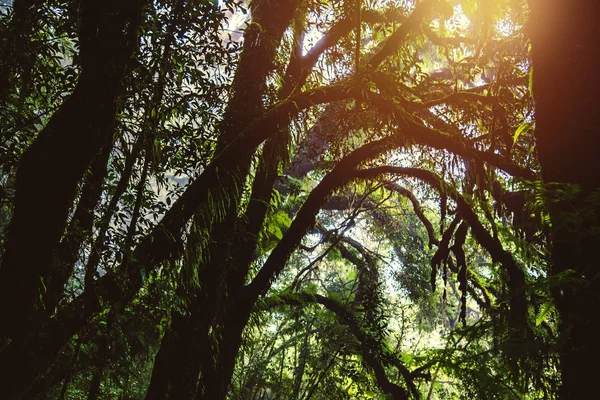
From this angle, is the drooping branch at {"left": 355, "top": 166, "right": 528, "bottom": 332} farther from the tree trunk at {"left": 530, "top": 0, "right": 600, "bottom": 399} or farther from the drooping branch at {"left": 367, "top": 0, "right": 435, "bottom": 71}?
the tree trunk at {"left": 530, "top": 0, "right": 600, "bottom": 399}

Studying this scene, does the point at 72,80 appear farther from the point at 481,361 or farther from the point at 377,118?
the point at 481,361

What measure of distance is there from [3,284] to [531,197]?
9.65 feet

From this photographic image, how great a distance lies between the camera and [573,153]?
2.39m

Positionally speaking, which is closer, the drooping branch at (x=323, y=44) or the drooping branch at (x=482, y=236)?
the drooping branch at (x=482, y=236)

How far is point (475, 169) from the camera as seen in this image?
404cm

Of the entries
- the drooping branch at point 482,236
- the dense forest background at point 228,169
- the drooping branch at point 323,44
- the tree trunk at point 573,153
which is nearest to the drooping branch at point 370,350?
the dense forest background at point 228,169

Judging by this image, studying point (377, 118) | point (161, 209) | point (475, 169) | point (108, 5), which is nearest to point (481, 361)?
point (475, 169)

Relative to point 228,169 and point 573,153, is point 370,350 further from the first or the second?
point 573,153

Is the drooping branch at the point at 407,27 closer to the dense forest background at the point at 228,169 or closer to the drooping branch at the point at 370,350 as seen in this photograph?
the dense forest background at the point at 228,169

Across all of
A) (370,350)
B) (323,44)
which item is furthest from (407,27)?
(370,350)

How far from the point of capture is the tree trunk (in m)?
2.02

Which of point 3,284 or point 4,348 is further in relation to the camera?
point 4,348

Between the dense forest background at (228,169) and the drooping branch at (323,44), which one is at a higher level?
the drooping branch at (323,44)

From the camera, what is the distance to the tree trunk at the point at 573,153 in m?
2.02
